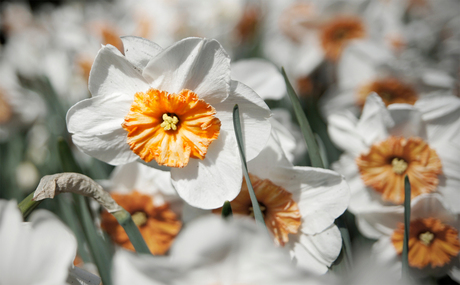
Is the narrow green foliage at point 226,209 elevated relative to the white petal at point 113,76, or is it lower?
lower

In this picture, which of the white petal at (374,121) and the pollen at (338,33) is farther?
the pollen at (338,33)

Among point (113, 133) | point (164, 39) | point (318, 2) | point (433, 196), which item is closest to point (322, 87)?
point (318, 2)

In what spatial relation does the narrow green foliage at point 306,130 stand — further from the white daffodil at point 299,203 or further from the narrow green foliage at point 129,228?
the narrow green foliage at point 129,228

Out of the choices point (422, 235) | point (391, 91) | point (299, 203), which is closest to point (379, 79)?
point (391, 91)

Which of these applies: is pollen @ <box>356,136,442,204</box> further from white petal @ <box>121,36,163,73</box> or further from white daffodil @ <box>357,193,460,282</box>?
white petal @ <box>121,36,163,73</box>

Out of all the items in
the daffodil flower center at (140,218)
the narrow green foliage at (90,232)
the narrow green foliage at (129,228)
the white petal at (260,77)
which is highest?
the white petal at (260,77)

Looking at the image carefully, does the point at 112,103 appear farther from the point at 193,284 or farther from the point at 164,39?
the point at 164,39

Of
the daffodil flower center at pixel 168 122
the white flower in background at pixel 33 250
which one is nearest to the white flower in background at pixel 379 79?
the daffodil flower center at pixel 168 122
